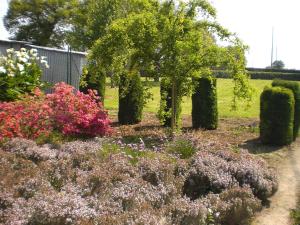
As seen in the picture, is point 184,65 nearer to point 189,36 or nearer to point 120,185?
point 189,36

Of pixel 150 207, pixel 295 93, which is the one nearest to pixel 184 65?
pixel 295 93

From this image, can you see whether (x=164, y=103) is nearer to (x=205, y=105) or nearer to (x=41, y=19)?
(x=205, y=105)

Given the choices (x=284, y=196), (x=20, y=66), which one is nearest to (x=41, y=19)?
(x=20, y=66)

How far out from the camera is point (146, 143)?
8883mm

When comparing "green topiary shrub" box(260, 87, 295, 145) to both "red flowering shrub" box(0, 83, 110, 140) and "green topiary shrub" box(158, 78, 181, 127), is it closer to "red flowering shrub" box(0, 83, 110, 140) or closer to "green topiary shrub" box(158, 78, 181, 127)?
"green topiary shrub" box(158, 78, 181, 127)

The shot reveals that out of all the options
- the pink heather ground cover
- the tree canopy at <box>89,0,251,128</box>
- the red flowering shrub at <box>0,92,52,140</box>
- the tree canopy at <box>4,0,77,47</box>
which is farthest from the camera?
the tree canopy at <box>4,0,77,47</box>

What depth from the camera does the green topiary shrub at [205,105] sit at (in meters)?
11.4

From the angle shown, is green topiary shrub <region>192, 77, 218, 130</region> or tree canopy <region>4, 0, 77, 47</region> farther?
tree canopy <region>4, 0, 77, 47</region>

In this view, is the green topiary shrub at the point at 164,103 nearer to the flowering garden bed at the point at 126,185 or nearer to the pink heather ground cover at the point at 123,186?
the flowering garden bed at the point at 126,185

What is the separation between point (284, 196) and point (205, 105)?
5.20 metres

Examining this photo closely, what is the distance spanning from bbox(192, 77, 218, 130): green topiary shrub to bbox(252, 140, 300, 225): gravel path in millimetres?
2875

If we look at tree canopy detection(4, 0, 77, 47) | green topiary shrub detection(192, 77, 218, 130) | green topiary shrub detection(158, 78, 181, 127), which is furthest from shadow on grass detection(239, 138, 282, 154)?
tree canopy detection(4, 0, 77, 47)

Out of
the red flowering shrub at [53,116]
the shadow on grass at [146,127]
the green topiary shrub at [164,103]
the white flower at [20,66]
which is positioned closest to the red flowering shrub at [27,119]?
the red flowering shrub at [53,116]

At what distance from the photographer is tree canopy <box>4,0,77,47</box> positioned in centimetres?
3462
